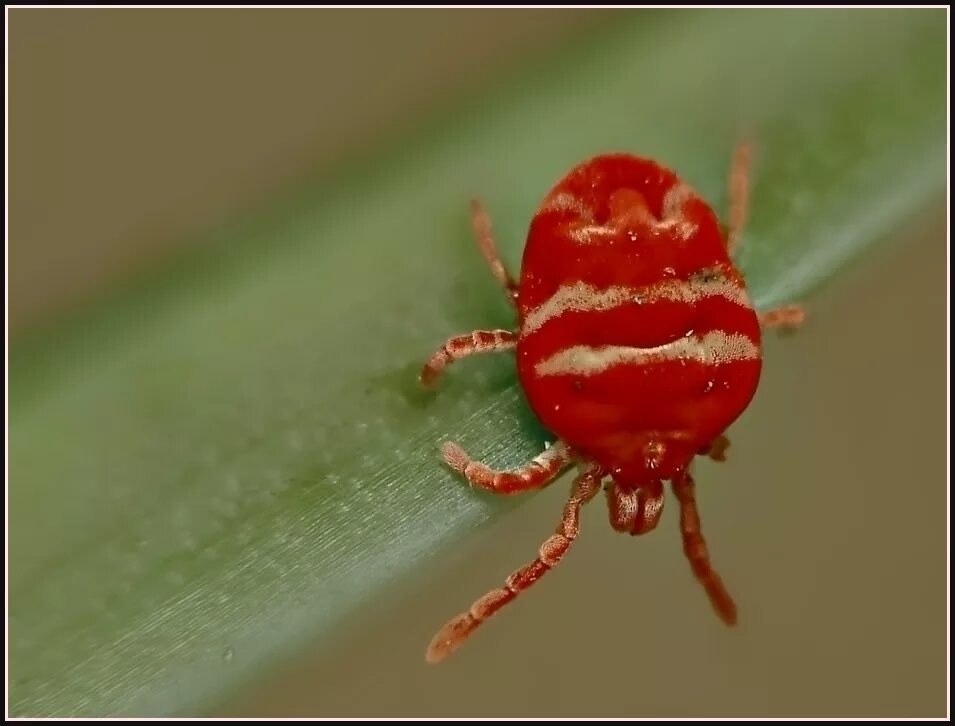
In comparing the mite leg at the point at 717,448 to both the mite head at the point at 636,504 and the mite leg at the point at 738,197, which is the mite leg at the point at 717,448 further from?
the mite leg at the point at 738,197

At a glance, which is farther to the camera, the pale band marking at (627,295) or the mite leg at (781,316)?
the mite leg at (781,316)

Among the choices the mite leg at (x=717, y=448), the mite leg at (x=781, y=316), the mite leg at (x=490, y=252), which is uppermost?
the mite leg at (x=490, y=252)

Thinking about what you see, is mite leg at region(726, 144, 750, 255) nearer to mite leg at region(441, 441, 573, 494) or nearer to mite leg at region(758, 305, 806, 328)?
mite leg at region(758, 305, 806, 328)

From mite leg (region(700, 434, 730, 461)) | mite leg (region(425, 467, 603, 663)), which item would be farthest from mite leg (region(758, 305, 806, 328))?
mite leg (region(425, 467, 603, 663))

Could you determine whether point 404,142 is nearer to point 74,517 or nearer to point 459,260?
point 459,260

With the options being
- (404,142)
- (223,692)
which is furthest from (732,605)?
(404,142)

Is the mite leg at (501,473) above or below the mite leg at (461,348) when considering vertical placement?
below

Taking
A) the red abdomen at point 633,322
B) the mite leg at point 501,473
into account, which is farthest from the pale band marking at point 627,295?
the mite leg at point 501,473
